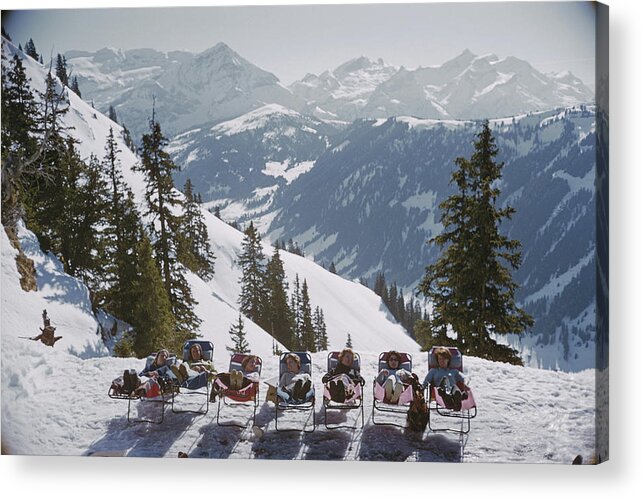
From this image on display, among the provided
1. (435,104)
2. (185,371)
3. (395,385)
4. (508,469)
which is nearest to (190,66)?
(435,104)

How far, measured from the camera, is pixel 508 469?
801cm

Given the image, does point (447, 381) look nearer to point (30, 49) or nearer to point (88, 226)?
point (88, 226)

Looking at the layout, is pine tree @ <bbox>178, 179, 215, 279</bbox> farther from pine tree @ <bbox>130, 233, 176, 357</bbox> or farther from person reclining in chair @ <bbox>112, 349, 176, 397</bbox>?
person reclining in chair @ <bbox>112, 349, 176, 397</bbox>

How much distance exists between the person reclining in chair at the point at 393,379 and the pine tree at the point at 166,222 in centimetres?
336

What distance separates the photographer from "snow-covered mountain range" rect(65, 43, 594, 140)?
920 centimetres

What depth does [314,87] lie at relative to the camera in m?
10.2

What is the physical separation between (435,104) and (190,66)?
3.92 m

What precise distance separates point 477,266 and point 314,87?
3.80m

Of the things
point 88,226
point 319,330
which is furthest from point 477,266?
point 88,226

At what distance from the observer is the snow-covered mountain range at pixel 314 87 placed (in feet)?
30.2

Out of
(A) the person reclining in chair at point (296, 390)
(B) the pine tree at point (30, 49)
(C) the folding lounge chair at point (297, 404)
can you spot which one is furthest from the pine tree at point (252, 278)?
(B) the pine tree at point (30, 49)

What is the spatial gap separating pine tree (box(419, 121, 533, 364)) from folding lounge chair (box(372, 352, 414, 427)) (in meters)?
1.84

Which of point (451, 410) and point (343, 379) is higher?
point (343, 379)

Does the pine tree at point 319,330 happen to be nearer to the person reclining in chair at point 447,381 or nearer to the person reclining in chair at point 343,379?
the person reclining in chair at point 343,379
